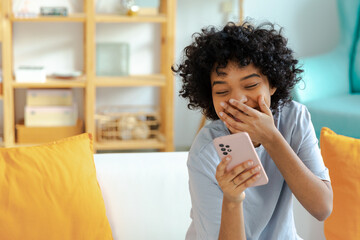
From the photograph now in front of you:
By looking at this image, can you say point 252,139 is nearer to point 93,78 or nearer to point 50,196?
point 50,196

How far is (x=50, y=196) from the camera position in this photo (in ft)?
3.92

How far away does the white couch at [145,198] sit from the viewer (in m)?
1.34

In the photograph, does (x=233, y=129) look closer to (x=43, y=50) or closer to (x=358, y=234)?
(x=358, y=234)

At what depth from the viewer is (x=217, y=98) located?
106 cm

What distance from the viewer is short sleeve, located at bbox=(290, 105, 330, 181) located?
1.13m

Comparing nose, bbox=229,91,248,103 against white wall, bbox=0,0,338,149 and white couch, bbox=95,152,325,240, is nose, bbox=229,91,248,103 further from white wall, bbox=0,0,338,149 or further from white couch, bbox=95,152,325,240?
white wall, bbox=0,0,338,149

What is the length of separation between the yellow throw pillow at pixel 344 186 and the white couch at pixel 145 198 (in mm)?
380

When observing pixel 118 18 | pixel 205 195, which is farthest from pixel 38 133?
pixel 205 195

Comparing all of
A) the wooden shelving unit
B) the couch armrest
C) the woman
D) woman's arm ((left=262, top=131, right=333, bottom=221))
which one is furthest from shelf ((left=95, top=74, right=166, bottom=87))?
woman's arm ((left=262, top=131, right=333, bottom=221))

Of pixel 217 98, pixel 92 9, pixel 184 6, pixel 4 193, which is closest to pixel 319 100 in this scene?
pixel 184 6

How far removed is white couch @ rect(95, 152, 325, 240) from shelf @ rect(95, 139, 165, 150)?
1590 mm

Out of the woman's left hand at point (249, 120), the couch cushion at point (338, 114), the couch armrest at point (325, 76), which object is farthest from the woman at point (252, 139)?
the couch armrest at point (325, 76)

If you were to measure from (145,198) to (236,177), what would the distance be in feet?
1.47

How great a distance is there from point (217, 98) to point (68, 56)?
230 cm
